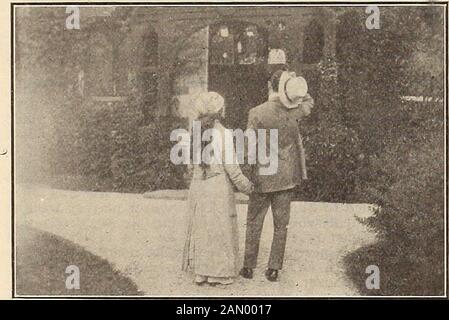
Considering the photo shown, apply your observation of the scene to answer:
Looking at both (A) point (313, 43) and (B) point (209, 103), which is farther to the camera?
(A) point (313, 43)

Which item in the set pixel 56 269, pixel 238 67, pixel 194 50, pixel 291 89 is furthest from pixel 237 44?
pixel 56 269

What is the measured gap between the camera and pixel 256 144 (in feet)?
18.7

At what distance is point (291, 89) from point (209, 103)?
0.82 m

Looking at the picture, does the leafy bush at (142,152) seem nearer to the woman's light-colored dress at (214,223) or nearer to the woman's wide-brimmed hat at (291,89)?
the woman's light-colored dress at (214,223)

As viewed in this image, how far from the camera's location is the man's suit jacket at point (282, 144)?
18.7ft

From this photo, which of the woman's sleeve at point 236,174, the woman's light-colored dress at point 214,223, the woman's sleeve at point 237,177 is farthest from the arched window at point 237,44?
the woman's sleeve at point 237,177

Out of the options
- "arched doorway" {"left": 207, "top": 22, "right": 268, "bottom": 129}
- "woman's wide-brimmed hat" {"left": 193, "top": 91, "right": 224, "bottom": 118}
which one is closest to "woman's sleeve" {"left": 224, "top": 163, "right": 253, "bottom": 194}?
"arched doorway" {"left": 207, "top": 22, "right": 268, "bottom": 129}

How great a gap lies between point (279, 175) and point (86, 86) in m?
2.08

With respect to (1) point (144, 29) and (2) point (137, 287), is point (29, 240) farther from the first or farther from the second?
(1) point (144, 29)

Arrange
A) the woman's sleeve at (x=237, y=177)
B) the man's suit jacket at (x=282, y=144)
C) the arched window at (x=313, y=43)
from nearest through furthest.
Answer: the woman's sleeve at (x=237, y=177)
the man's suit jacket at (x=282, y=144)
the arched window at (x=313, y=43)

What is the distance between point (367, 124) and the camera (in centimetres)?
582

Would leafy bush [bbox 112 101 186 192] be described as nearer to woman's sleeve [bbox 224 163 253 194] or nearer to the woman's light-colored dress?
the woman's light-colored dress

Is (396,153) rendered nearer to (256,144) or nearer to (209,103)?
(256,144)

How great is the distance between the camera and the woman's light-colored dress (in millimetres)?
5562
